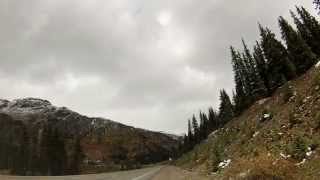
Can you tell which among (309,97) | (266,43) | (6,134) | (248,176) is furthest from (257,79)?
(6,134)

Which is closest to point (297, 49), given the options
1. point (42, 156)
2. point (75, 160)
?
point (42, 156)

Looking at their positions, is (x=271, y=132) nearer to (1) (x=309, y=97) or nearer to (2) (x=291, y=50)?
(1) (x=309, y=97)

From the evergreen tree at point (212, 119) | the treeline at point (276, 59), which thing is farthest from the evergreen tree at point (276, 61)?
the evergreen tree at point (212, 119)

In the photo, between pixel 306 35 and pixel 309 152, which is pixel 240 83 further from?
pixel 309 152

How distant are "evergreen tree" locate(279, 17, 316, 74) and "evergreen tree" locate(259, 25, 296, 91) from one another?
1.10 metres

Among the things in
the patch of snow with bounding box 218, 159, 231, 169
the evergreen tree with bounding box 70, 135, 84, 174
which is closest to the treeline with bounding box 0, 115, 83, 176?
the evergreen tree with bounding box 70, 135, 84, 174

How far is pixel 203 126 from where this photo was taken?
16750 cm

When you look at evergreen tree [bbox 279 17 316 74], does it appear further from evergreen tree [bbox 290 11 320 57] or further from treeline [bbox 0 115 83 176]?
treeline [bbox 0 115 83 176]

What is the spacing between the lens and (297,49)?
72.0 m

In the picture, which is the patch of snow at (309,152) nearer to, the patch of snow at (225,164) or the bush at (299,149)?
the bush at (299,149)

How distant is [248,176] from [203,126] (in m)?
153

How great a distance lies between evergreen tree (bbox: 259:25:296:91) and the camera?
72.4 m

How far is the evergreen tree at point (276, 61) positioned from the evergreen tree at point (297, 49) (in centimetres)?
110

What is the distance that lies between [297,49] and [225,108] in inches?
2116
